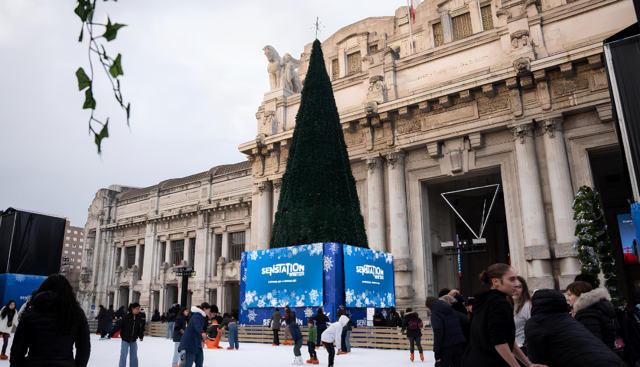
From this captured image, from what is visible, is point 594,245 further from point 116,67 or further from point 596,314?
point 116,67

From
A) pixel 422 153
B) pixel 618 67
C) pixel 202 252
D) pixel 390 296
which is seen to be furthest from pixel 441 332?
pixel 202 252

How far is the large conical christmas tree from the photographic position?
667 inches

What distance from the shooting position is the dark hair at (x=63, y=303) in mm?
4355

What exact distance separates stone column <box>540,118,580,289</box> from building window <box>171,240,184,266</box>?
92.9 feet

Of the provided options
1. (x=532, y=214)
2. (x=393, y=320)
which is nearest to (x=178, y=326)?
(x=393, y=320)

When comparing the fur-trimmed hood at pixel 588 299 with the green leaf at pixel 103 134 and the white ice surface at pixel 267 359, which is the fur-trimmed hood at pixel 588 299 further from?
the white ice surface at pixel 267 359

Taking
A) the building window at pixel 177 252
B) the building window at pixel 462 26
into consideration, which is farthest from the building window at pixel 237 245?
the building window at pixel 462 26

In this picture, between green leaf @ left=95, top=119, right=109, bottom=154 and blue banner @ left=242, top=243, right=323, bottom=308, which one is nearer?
green leaf @ left=95, top=119, right=109, bottom=154

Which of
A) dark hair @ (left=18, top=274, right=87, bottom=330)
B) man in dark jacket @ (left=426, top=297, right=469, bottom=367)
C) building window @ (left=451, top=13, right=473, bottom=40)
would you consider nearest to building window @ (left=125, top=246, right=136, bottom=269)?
building window @ (left=451, top=13, right=473, bottom=40)

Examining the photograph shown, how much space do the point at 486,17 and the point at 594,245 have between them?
13693 mm

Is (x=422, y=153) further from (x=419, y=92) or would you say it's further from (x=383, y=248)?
(x=383, y=248)

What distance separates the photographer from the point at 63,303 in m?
4.41

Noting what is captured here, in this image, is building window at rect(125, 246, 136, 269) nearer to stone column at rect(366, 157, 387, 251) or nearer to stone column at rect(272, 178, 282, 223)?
stone column at rect(272, 178, 282, 223)

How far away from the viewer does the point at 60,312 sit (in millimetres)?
4363
